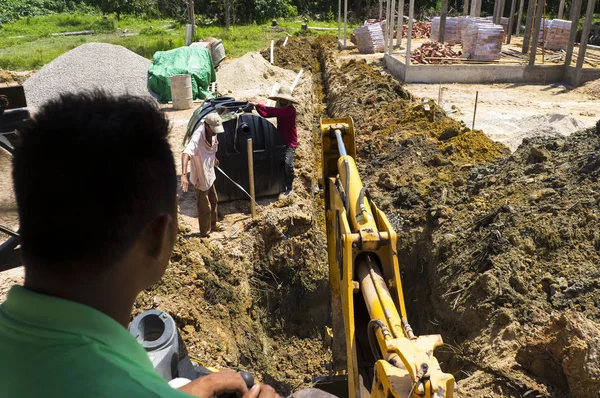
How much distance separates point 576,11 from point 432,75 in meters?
4.74

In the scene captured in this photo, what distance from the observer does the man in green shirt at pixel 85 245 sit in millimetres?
863

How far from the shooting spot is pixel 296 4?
43.4 m

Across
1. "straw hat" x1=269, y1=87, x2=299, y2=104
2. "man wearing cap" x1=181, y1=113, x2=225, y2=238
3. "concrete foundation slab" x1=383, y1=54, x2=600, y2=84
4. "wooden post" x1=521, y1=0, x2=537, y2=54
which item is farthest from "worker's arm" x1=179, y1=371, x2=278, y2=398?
"wooden post" x1=521, y1=0, x2=537, y2=54

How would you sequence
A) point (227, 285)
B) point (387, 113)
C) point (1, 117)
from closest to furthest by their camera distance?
1. point (1, 117)
2. point (227, 285)
3. point (387, 113)

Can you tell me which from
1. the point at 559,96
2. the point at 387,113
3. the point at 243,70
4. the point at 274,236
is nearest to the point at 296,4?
the point at 243,70

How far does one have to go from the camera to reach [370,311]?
3.05 m

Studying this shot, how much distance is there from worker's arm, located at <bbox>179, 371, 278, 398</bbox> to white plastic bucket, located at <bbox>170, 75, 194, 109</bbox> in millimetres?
12049

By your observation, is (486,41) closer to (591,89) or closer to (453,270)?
(591,89)

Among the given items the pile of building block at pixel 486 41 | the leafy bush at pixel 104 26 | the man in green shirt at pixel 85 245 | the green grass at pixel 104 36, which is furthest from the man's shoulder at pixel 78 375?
the leafy bush at pixel 104 26

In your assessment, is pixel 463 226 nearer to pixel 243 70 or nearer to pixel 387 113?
pixel 387 113

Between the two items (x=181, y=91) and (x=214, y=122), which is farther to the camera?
(x=181, y=91)

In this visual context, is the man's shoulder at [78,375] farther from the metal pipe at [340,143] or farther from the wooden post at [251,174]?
the wooden post at [251,174]

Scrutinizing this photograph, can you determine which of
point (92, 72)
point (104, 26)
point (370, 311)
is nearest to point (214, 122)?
point (370, 311)

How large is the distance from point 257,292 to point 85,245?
5753 millimetres
